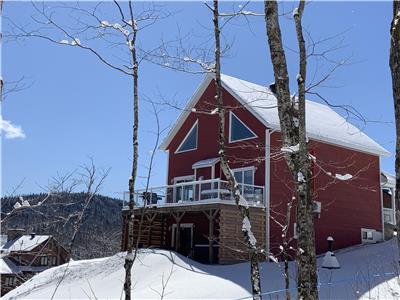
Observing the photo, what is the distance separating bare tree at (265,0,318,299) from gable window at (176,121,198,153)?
51.2ft

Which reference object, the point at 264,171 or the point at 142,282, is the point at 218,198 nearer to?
the point at 264,171

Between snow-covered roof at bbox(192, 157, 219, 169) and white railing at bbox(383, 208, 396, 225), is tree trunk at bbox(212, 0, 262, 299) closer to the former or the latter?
snow-covered roof at bbox(192, 157, 219, 169)

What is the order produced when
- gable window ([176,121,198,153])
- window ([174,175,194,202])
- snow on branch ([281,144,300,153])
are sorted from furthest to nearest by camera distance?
gable window ([176,121,198,153]), window ([174,175,194,202]), snow on branch ([281,144,300,153])

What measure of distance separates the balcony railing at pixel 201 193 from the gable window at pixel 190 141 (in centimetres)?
232

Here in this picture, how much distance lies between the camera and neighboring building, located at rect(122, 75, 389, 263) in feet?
58.3

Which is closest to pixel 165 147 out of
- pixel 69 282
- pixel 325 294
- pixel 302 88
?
pixel 69 282

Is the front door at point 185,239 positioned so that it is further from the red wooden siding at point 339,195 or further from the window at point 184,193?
the red wooden siding at point 339,195

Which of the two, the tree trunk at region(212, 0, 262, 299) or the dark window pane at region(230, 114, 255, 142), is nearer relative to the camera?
the tree trunk at region(212, 0, 262, 299)

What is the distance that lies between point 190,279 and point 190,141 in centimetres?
970

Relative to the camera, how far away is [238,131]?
2009 centimetres

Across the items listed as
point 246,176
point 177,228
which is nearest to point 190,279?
point 177,228

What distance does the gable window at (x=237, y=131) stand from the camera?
19578 millimetres

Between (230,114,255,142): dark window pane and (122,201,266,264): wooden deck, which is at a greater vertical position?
(230,114,255,142): dark window pane

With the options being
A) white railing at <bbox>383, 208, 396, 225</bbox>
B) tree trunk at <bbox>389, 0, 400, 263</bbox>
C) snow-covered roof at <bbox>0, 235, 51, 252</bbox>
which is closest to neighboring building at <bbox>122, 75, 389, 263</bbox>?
white railing at <bbox>383, 208, 396, 225</bbox>
